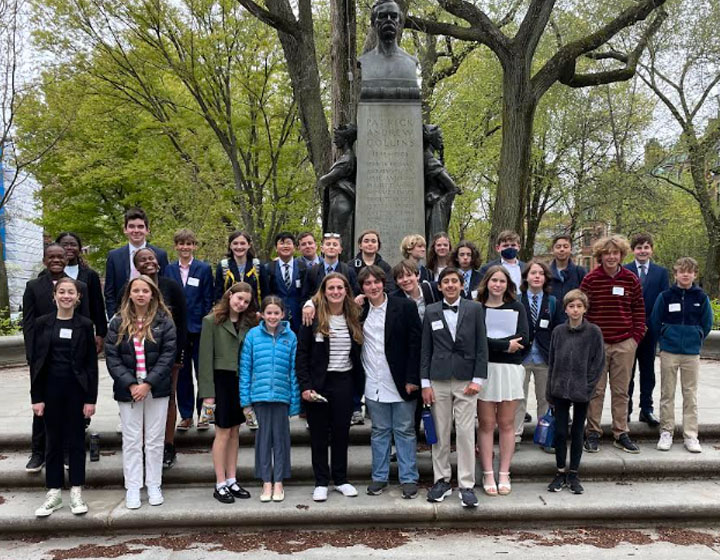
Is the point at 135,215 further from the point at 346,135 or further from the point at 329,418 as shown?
the point at 346,135

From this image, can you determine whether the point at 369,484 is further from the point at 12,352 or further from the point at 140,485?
the point at 12,352

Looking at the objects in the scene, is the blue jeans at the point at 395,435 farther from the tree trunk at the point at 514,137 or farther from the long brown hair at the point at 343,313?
the tree trunk at the point at 514,137

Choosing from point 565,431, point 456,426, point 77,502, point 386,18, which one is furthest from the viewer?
point 386,18

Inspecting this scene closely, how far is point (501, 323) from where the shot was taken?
4.80 meters

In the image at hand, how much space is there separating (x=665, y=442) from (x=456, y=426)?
7.40 ft

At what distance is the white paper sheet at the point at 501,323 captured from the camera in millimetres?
4785

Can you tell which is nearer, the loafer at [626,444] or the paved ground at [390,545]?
the paved ground at [390,545]

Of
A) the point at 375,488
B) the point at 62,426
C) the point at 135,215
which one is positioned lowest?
the point at 375,488

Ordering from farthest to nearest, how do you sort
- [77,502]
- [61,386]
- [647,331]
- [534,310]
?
1. [647,331]
2. [534,310]
3. [61,386]
4. [77,502]

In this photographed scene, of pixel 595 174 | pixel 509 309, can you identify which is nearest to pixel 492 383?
pixel 509 309

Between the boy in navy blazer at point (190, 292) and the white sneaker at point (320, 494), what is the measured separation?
5.32ft

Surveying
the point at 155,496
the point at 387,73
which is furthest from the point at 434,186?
the point at 155,496

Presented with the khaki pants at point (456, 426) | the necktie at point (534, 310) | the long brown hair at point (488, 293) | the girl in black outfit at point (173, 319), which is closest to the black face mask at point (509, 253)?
the necktie at point (534, 310)

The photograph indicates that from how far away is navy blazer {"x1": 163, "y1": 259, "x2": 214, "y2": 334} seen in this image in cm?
555
